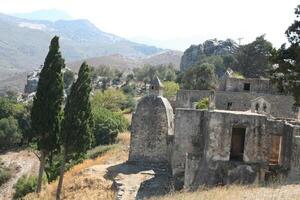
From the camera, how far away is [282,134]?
2217cm

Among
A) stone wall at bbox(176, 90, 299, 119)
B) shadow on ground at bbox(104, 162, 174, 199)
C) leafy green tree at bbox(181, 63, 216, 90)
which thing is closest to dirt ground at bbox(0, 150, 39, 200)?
stone wall at bbox(176, 90, 299, 119)

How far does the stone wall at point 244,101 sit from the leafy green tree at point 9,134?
937 inches

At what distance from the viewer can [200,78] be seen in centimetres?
7000

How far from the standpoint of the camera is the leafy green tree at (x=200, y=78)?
67188 mm

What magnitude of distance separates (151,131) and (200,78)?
40178 millimetres

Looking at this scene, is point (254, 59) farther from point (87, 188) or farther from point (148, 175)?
point (87, 188)

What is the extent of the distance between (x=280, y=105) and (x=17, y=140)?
34.8m

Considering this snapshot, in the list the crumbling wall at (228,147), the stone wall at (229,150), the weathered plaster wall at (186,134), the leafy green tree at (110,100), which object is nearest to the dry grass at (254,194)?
the stone wall at (229,150)

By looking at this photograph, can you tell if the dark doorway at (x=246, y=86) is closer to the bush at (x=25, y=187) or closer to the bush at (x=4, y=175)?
the bush at (x=25, y=187)

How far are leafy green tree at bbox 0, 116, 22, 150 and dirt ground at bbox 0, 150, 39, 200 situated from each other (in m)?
2.05

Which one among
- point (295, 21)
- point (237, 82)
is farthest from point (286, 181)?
point (237, 82)

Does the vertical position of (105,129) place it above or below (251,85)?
below

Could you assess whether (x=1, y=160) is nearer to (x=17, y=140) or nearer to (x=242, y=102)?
(x=17, y=140)

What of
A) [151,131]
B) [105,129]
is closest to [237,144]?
[151,131]
